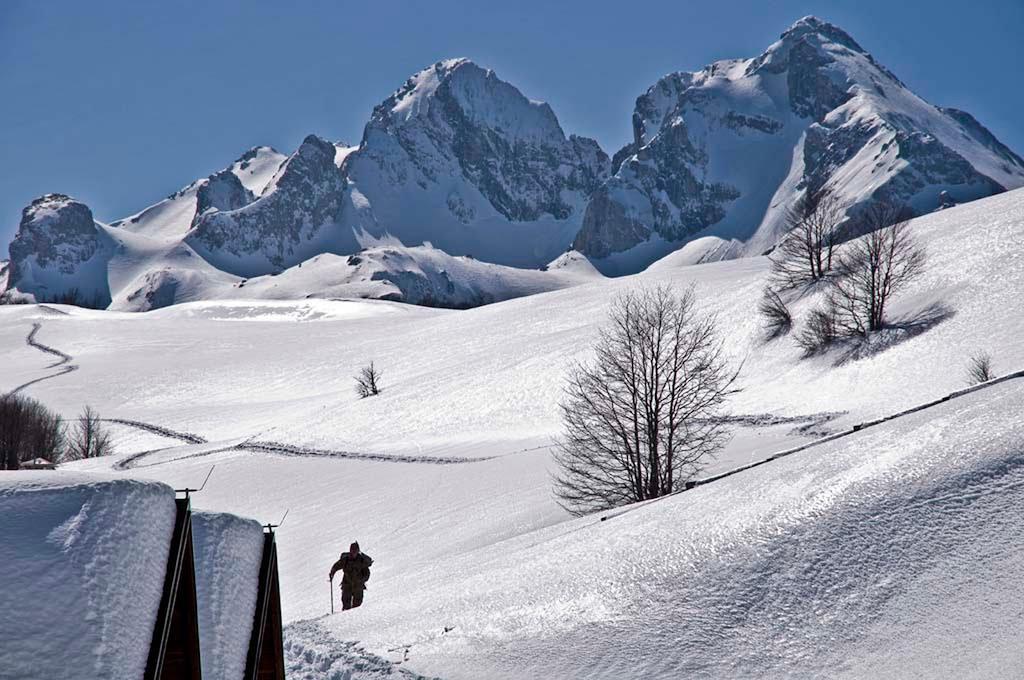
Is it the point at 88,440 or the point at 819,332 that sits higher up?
the point at 819,332

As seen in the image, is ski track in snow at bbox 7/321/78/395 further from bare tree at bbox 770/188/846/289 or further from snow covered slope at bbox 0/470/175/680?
snow covered slope at bbox 0/470/175/680

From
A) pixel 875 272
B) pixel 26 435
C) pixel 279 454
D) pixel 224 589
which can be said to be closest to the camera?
pixel 224 589

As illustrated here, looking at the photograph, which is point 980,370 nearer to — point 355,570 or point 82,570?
point 355,570

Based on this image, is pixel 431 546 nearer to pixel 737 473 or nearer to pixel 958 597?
pixel 737 473

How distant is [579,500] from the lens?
93.8 ft

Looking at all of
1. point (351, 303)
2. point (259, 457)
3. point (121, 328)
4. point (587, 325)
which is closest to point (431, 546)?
point (259, 457)

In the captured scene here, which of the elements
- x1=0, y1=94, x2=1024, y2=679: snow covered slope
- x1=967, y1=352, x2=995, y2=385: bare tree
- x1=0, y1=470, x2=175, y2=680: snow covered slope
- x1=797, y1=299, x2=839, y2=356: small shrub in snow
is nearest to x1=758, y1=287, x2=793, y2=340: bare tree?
x1=0, y1=94, x2=1024, y2=679: snow covered slope

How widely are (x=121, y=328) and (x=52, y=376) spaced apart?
100 ft

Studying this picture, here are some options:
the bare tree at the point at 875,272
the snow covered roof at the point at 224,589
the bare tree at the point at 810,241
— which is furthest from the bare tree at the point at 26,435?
the snow covered roof at the point at 224,589

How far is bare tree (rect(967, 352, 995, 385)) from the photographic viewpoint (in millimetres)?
Result: 33706

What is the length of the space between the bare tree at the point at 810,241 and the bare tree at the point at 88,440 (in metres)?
47.3

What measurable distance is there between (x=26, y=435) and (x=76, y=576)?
76.3 metres

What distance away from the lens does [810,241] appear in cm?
6194

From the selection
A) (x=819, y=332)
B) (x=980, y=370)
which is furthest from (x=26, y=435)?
(x=980, y=370)
